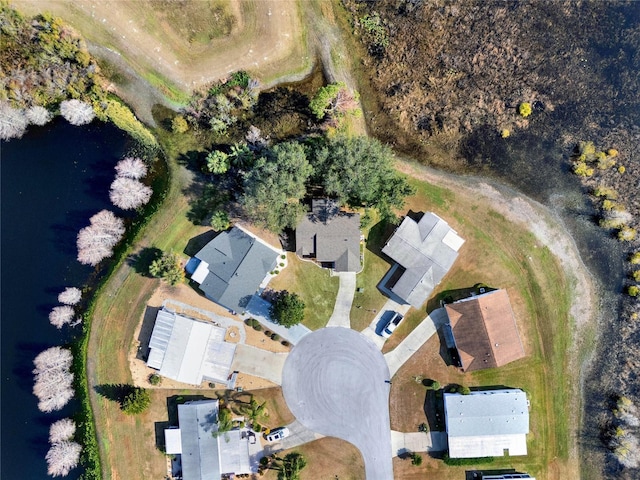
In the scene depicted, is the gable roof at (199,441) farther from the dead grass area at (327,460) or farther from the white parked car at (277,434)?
the dead grass area at (327,460)

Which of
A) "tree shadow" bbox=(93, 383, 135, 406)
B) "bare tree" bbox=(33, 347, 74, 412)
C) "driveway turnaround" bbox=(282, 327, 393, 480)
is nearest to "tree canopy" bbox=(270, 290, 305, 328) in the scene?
"driveway turnaround" bbox=(282, 327, 393, 480)

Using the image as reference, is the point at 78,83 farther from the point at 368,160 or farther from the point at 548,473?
the point at 548,473

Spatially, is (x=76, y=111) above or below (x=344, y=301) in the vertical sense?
above

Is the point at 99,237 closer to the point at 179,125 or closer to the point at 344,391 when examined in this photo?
the point at 179,125

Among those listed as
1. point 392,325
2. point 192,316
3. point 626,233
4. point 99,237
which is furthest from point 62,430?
point 626,233

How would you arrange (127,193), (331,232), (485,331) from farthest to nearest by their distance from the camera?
(127,193) < (331,232) < (485,331)

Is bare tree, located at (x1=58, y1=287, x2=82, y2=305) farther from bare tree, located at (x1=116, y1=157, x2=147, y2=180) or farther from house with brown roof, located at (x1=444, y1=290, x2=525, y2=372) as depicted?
house with brown roof, located at (x1=444, y1=290, x2=525, y2=372)
